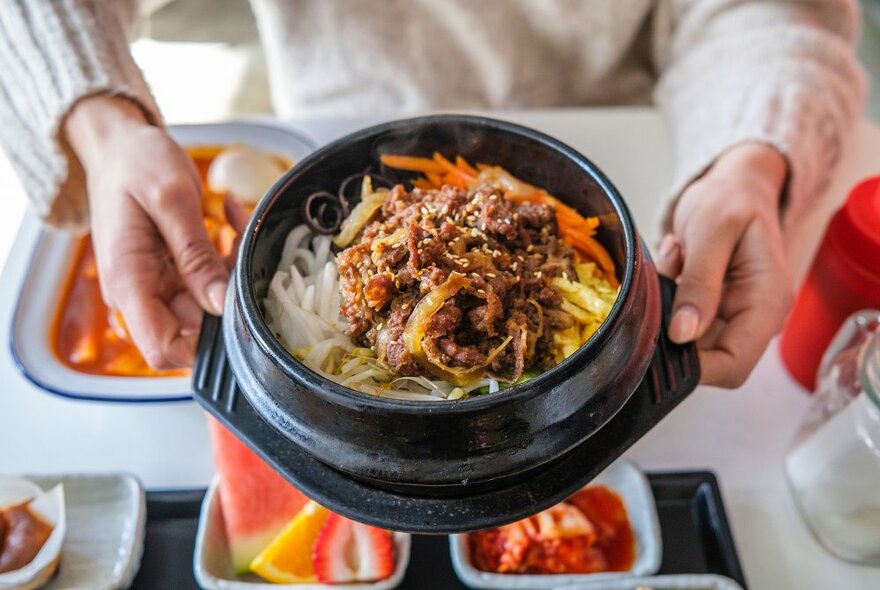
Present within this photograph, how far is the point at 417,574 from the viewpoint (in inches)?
52.6

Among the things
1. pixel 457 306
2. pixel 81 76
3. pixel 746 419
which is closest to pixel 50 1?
pixel 81 76

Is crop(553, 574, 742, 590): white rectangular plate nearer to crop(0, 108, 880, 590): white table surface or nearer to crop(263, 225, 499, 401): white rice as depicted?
crop(0, 108, 880, 590): white table surface

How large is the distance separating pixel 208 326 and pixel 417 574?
1.98 feet

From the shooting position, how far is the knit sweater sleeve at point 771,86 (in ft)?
5.16

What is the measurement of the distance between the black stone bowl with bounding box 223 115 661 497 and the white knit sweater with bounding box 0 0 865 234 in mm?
690

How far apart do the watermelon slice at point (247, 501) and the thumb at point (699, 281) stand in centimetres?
77

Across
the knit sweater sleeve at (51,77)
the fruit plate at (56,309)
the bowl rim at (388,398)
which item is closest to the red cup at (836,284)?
the bowl rim at (388,398)

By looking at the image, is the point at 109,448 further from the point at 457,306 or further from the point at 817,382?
the point at 817,382

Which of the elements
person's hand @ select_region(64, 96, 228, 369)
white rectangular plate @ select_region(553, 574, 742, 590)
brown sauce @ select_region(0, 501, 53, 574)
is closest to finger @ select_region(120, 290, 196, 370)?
person's hand @ select_region(64, 96, 228, 369)

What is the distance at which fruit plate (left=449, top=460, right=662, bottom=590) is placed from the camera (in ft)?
4.11

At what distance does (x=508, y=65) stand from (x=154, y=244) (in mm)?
1184

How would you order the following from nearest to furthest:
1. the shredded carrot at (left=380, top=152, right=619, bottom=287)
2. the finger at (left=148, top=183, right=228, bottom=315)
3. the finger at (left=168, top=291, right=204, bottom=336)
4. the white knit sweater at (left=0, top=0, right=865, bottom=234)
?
the shredded carrot at (left=380, top=152, right=619, bottom=287) → the finger at (left=148, top=183, right=228, bottom=315) → the finger at (left=168, top=291, right=204, bottom=336) → the white knit sweater at (left=0, top=0, right=865, bottom=234)

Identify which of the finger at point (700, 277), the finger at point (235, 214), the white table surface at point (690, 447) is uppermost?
the finger at point (235, 214)

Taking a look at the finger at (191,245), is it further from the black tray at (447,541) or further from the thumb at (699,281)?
the thumb at (699,281)
